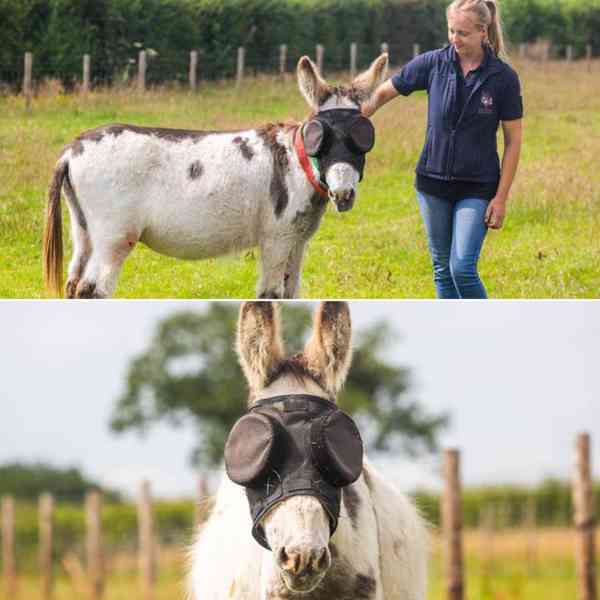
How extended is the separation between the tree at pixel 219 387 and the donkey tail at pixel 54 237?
12.9 feet

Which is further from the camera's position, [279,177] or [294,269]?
[294,269]

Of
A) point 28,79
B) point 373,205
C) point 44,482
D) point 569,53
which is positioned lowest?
point 44,482

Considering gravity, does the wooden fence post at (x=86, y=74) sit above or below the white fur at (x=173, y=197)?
above

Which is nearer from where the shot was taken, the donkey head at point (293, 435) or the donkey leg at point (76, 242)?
the donkey head at point (293, 435)

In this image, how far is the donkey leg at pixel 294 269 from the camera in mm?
6438

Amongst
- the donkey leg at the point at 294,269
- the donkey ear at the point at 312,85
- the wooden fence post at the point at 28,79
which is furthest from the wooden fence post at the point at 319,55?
the donkey ear at the point at 312,85

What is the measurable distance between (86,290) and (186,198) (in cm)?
73

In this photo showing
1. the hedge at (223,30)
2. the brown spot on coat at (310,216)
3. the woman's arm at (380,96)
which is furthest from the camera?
the hedge at (223,30)

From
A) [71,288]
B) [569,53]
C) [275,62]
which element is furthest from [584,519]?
[569,53]

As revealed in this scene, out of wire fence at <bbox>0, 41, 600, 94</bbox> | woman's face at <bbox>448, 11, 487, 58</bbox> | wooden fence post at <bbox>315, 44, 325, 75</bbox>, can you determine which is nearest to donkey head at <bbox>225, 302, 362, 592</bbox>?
woman's face at <bbox>448, 11, 487, 58</bbox>

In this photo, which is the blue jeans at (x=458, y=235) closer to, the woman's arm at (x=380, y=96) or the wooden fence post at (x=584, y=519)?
the woman's arm at (x=380, y=96)

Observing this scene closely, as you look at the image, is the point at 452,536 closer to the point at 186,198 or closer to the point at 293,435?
the point at 293,435

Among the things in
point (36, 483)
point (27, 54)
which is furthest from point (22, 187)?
point (36, 483)

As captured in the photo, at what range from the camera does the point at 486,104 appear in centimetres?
534
